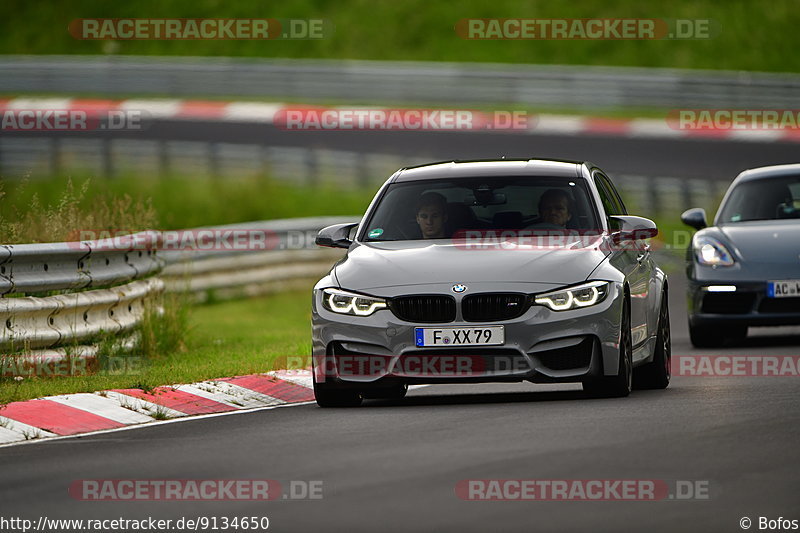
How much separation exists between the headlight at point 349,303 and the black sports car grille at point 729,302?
220 inches

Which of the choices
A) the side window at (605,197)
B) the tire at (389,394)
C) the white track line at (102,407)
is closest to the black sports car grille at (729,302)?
the side window at (605,197)

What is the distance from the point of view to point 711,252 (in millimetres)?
15680

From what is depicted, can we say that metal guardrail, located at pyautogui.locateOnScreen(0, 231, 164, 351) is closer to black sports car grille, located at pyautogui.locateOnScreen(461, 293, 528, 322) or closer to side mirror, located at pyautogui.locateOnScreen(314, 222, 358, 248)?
side mirror, located at pyautogui.locateOnScreen(314, 222, 358, 248)

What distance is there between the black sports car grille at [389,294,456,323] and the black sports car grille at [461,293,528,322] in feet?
0.38

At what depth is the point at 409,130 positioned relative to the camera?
40.1 meters

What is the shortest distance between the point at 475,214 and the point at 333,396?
1.61m

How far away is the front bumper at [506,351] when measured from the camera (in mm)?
10453

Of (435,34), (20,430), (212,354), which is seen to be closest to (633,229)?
(20,430)

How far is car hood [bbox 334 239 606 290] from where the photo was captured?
1060 cm

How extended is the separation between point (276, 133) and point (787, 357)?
27.3 meters

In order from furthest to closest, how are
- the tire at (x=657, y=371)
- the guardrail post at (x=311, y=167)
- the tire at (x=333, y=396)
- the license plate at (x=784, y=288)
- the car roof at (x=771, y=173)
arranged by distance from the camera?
the guardrail post at (x=311, y=167), the car roof at (x=771, y=173), the license plate at (x=784, y=288), the tire at (x=657, y=371), the tire at (x=333, y=396)

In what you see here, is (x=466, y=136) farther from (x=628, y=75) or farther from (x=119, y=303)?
(x=119, y=303)

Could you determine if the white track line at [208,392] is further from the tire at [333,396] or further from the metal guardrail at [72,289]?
the metal guardrail at [72,289]

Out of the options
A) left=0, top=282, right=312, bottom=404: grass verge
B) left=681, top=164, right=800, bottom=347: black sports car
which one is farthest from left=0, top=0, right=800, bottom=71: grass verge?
left=681, top=164, right=800, bottom=347: black sports car
